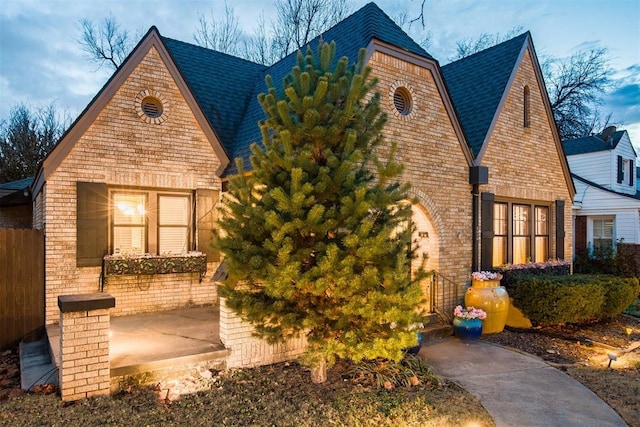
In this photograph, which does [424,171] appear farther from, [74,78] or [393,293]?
[74,78]

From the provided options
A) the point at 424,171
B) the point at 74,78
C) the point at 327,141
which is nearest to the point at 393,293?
the point at 327,141

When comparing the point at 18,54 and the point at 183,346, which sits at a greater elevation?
the point at 18,54

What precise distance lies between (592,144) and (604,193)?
276 cm

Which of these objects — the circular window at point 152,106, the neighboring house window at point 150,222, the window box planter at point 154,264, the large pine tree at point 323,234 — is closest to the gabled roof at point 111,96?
the circular window at point 152,106

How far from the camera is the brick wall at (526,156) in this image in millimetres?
9586

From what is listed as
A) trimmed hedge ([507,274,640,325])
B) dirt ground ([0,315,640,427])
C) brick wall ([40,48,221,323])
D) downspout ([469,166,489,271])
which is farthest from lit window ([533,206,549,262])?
brick wall ([40,48,221,323])

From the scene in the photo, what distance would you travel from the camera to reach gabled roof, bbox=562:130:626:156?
54.4 ft

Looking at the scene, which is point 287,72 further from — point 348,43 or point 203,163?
point 203,163

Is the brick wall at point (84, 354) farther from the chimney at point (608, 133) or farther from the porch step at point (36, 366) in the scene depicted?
the chimney at point (608, 133)

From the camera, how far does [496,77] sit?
10.1 metres

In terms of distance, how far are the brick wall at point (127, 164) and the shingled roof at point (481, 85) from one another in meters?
6.04

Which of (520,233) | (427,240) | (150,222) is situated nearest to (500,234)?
(520,233)

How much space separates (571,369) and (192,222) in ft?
23.7

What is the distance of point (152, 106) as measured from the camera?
26.1 feet
